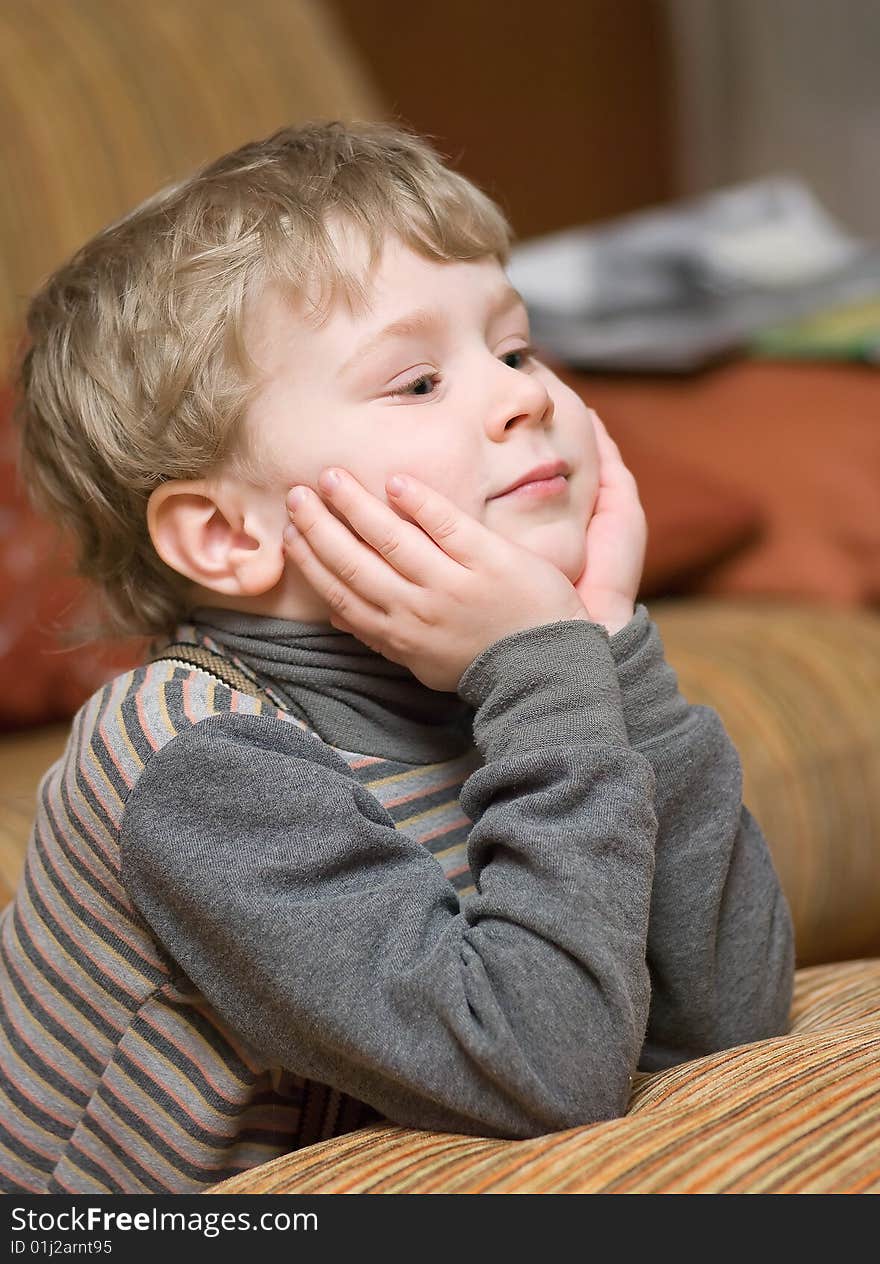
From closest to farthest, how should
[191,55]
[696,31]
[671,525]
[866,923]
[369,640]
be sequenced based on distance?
[369,640] → [866,923] → [671,525] → [191,55] → [696,31]

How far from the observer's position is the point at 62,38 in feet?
5.99

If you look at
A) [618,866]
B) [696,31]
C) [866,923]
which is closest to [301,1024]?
[618,866]

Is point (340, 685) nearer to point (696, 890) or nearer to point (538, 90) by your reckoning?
point (696, 890)

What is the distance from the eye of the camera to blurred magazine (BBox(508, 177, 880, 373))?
2.06m

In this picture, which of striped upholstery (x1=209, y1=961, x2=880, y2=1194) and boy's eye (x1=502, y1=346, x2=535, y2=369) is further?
boy's eye (x1=502, y1=346, x2=535, y2=369)

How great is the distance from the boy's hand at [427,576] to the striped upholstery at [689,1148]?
27cm

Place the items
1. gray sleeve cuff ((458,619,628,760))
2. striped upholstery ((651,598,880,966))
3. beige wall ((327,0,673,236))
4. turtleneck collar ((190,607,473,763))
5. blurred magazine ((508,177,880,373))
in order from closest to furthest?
1. gray sleeve cuff ((458,619,628,760))
2. turtleneck collar ((190,607,473,763))
3. striped upholstery ((651,598,880,966))
4. blurred magazine ((508,177,880,373))
5. beige wall ((327,0,673,236))

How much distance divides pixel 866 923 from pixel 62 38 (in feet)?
4.85

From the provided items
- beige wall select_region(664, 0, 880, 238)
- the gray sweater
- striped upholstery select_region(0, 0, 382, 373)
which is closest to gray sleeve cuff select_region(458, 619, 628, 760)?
the gray sweater

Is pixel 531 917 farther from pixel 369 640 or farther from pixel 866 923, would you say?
pixel 866 923

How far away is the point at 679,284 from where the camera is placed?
7.32 ft

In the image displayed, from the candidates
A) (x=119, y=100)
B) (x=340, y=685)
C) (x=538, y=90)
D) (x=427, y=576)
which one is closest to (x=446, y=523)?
(x=427, y=576)

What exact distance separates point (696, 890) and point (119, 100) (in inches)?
55.8

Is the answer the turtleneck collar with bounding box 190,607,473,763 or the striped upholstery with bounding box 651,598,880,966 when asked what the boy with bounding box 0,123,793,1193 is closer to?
the turtleneck collar with bounding box 190,607,473,763
